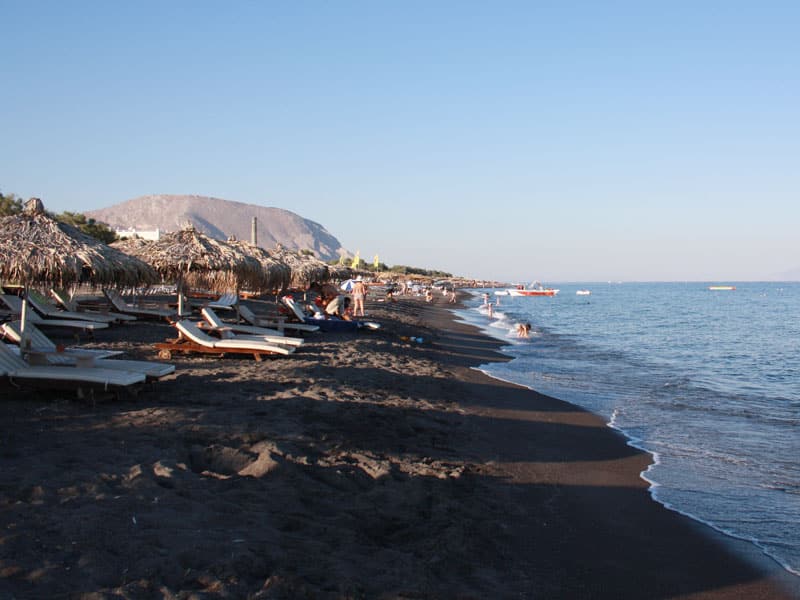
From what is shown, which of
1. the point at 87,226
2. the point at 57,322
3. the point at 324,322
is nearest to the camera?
the point at 57,322

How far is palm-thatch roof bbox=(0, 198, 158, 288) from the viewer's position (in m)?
Answer: 8.22

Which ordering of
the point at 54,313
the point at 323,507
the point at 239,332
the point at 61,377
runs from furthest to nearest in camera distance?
the point at 54,313
the point at 239,332
the point at 61,377
the point at 323,507

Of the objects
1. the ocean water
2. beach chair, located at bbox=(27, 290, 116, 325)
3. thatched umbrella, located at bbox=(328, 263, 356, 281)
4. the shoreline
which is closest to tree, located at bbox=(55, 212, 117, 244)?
thatched umbrella, located at bbox=(328, 263, 356, 281)

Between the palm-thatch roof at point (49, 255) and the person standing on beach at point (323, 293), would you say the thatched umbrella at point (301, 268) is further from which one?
the palm-thatch roof at point (49, 255)

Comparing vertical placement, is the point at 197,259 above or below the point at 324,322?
above

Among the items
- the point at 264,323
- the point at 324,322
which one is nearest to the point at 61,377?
the point at 264,323

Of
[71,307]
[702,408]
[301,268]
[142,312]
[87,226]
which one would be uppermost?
[87,226]

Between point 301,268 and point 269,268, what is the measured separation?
4.71m

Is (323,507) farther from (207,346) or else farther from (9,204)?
(9,204)

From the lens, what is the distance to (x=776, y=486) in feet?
22.4

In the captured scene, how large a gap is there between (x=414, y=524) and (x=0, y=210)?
28946mm

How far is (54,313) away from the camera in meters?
14.0

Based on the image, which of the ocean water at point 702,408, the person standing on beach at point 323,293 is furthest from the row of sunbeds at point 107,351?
the ocean water at point 702,408

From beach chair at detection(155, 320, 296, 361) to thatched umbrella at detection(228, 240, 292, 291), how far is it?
4.42m
